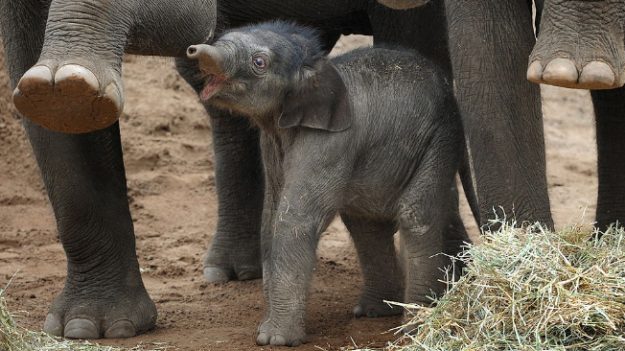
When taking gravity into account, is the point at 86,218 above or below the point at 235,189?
above

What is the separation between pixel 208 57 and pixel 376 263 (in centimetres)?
130

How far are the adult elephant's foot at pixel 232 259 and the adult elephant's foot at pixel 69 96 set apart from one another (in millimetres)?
2276

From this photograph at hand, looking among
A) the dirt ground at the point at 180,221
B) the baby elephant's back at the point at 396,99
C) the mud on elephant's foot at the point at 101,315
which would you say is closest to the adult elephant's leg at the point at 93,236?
the mud on elephant's foot at the point at 101,315

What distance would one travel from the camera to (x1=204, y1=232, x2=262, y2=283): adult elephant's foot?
23.6ft

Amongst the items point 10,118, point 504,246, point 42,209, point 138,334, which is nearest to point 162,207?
point 42,209

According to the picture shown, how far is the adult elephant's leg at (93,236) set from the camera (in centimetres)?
593

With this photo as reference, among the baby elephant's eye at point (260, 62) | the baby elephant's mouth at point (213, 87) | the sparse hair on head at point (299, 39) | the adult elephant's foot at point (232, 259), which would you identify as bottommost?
the adult elephant's foot at point (232, 259)

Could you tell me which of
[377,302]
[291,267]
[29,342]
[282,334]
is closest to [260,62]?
[291,267]

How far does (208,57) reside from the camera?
5262 mm

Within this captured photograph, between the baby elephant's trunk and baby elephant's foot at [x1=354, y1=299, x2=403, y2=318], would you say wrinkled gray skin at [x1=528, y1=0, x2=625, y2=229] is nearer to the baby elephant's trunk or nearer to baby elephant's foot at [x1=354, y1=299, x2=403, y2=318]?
the baby elephant's trunk

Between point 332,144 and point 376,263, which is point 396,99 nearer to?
point 332,144

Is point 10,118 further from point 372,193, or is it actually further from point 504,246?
point 504,246

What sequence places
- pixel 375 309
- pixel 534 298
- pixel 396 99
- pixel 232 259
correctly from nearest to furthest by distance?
pixel 534 298
pixel 396 99
pixel 375 309
pixel 232 259

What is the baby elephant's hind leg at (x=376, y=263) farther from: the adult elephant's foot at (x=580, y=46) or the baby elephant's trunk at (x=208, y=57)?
the adult elephant's foot at (x=580, y=46)
